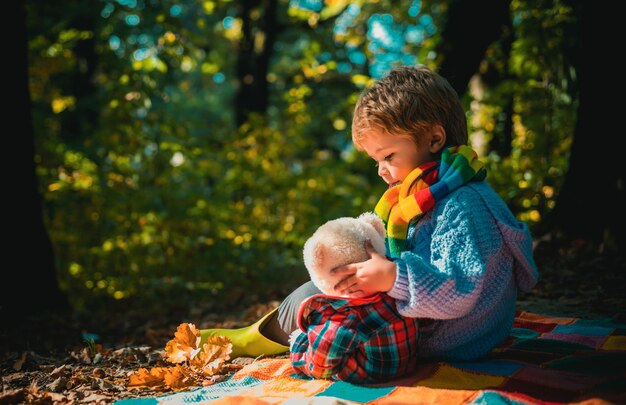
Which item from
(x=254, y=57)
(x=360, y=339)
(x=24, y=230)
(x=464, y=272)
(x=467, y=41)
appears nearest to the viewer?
(x=464, y=272)

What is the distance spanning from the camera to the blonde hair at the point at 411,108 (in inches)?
89.8

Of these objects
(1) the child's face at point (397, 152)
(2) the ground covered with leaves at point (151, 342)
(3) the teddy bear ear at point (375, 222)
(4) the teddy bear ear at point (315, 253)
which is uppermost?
(1) the child's face at point (397, 152)

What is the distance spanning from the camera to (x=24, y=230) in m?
4.57

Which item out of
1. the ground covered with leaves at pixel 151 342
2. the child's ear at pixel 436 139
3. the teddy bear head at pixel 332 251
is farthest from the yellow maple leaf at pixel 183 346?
the child's ear at pixel 436 139

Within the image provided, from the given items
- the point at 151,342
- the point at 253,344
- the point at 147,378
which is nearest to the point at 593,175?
the point at 253,344

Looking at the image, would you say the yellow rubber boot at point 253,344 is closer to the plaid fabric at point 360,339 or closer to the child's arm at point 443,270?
the plaid fabric at point 360,339

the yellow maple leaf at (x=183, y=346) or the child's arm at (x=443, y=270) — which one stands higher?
the child's arm at (x=443, y=270)

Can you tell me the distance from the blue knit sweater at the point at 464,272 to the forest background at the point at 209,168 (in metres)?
2.35

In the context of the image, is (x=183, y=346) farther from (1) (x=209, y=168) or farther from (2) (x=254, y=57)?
(2) (x=254, y=57)

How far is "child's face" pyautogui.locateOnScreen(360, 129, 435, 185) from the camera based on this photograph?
233cm

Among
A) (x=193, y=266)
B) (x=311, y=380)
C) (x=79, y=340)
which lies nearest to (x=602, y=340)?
(x=311, y=380)

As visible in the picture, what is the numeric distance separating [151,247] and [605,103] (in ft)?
15.8

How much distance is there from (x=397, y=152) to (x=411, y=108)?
187 millimetres

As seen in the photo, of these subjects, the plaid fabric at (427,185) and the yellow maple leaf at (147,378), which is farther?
the yellow maple leaf at (147,378)
